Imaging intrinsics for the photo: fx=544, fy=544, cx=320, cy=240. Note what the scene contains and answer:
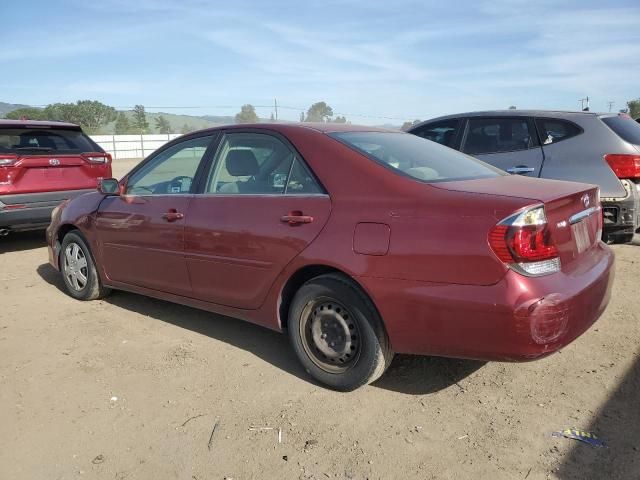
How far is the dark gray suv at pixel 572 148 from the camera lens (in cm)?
530

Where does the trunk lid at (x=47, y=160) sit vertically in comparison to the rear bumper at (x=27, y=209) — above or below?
above

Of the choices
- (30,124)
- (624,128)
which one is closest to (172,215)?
(30,124)

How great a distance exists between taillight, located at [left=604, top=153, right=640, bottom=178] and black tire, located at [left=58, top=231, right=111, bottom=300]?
16.4 ft

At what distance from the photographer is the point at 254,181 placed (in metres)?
3.60

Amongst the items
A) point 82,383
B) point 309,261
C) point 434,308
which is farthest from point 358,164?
point 82,383

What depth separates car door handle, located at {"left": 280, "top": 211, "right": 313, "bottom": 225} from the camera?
3.14 metres

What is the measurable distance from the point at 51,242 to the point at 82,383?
2.40 m

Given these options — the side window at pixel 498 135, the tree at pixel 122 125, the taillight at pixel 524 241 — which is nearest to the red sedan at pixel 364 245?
the taillight at pixel 524 241

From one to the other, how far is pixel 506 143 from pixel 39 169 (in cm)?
568

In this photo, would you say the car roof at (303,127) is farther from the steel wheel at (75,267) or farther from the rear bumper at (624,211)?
the rear bumper at (624,211)

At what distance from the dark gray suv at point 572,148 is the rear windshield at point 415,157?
2.33m

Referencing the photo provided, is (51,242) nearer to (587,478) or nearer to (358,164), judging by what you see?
(358,164)

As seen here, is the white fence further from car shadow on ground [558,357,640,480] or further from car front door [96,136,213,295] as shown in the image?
car shadow on ground [558,357,640,480]

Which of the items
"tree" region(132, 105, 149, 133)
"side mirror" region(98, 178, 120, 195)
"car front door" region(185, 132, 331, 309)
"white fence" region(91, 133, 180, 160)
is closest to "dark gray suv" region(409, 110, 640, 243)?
"car front door" region(185, 132, 331, 309)
